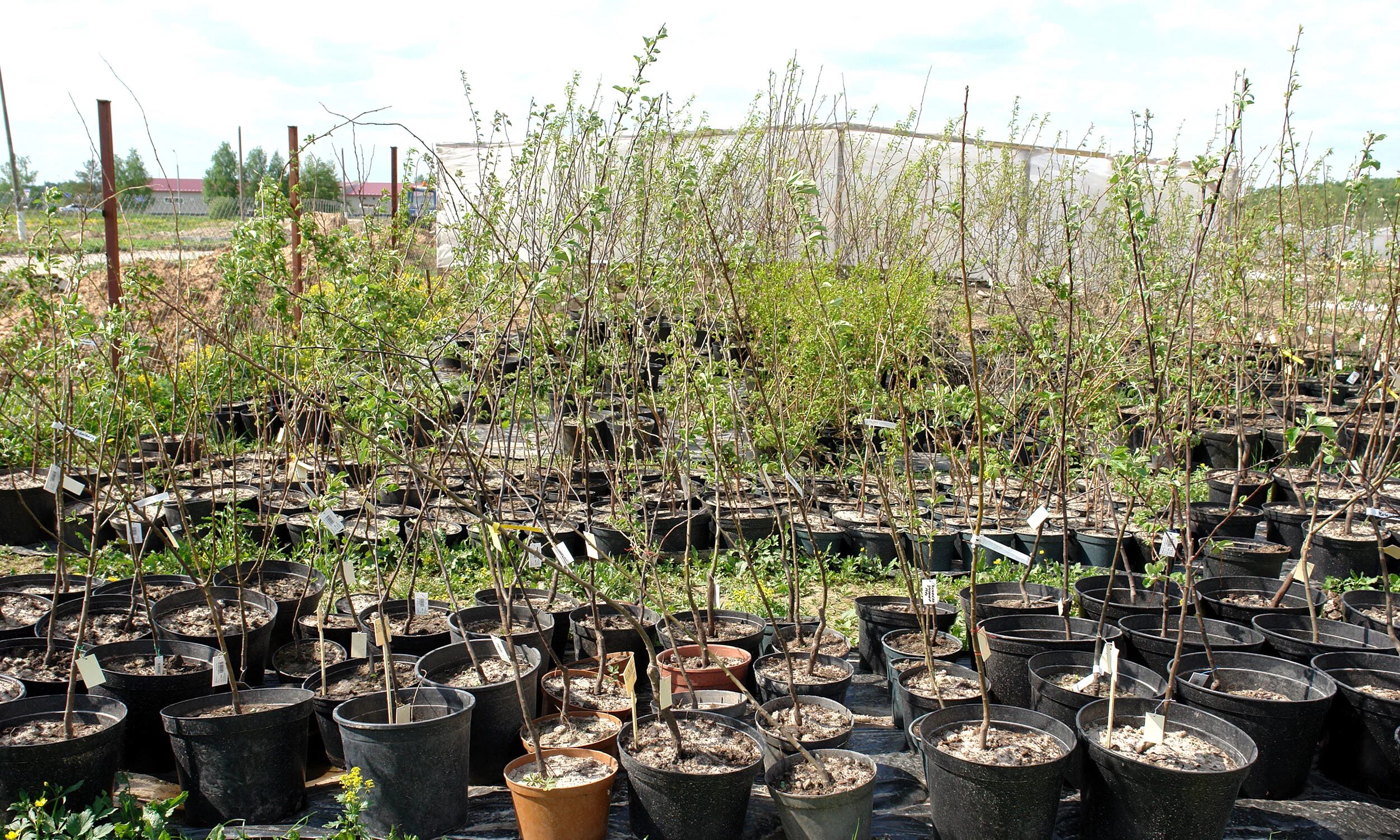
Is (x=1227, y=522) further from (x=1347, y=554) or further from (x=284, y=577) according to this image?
(x=284, y=577)

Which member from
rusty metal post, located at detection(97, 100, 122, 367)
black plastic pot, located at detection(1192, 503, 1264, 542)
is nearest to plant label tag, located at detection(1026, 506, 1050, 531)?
black plastic pot, located at detection(1192, 503, 1264, 542)

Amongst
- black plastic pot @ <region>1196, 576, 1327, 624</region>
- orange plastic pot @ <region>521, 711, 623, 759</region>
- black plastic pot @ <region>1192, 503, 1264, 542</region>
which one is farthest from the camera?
black plastic pot @ <region>1192, 503, 1264, 542</region>

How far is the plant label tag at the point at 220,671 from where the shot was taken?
2.75 m

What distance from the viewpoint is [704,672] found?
3.18 m

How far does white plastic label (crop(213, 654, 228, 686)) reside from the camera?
2752 millimetres

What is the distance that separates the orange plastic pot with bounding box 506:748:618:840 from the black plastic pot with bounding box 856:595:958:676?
1.50 metres

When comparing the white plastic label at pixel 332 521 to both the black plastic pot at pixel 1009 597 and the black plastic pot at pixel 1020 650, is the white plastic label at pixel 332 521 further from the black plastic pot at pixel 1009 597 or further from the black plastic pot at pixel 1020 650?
the black plastic pot at pixel 1009 597

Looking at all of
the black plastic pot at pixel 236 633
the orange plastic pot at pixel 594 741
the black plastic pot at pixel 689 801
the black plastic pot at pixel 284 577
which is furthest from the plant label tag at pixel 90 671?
the black plastic pot at pixel 689 801

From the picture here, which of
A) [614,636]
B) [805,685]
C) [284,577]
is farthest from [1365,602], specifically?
[284,577]

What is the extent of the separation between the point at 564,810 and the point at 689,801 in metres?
0.31

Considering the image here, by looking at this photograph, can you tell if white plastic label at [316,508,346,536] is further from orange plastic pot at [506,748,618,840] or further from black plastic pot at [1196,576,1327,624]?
black plastic pot at [1196,576,1327,624]

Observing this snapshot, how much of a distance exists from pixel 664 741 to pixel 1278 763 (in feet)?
5.79

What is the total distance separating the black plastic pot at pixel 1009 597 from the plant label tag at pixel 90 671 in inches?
108

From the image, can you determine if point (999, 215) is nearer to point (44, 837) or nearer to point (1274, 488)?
point (1274, 488)
